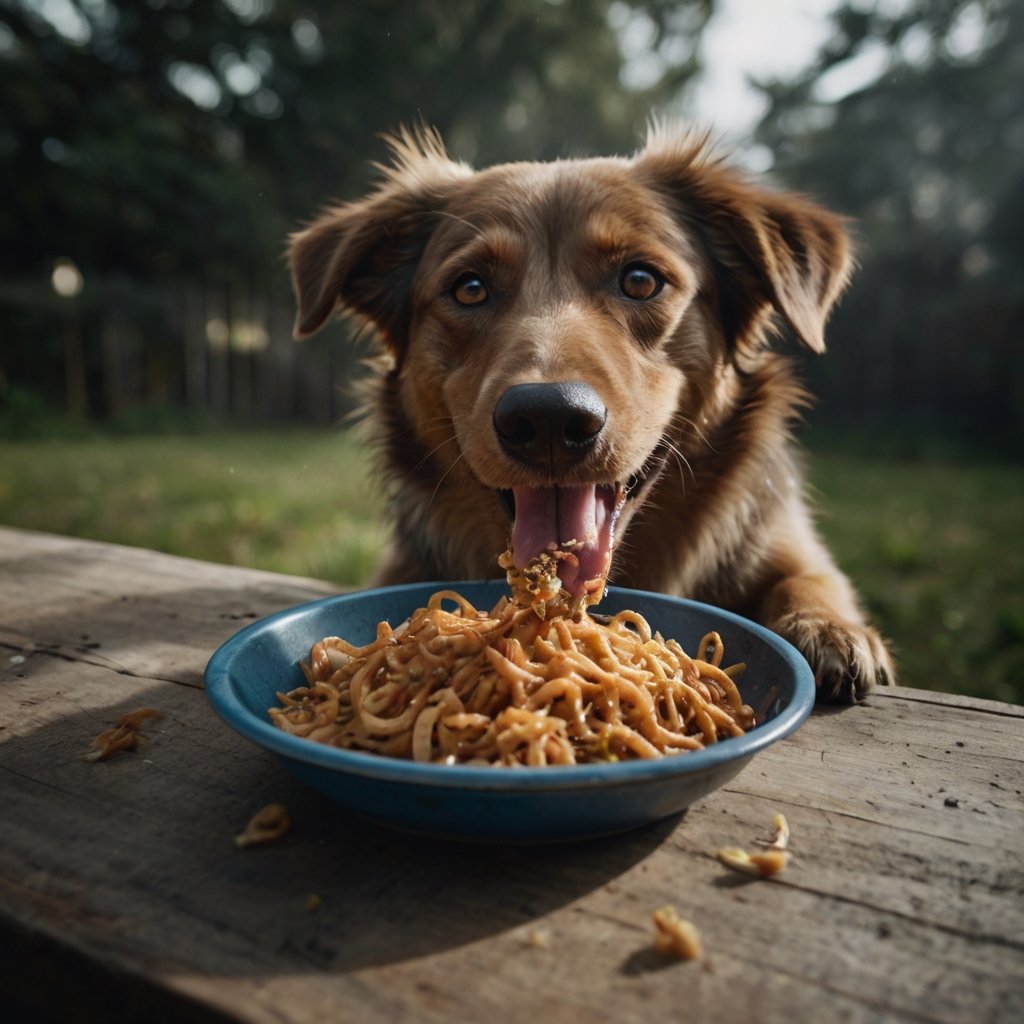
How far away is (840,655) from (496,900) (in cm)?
114

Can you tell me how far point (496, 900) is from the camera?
3.88 feet

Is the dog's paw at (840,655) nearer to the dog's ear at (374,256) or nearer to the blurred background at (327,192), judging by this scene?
the dog's ear at (374,256)

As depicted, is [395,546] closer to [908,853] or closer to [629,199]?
[629,199]

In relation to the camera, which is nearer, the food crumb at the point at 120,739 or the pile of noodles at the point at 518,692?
the pile of noodles at the point at 518,692

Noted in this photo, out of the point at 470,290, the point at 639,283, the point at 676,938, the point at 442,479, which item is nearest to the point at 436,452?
the point at 442,479

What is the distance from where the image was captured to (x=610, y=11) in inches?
596

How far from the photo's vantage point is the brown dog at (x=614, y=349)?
2.25 metres

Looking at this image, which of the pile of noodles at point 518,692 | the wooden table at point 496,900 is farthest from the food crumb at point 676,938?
the pile of noodles at point 518,692

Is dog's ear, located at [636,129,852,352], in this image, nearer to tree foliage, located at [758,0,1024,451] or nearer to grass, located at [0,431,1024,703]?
grass, located at [0,431,1024,703]

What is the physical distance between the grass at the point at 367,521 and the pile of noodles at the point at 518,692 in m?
1.87

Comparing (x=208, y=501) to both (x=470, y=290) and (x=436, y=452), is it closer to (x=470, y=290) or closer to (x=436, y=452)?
(x=436, y=452)

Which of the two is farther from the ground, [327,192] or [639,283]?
[327,192]

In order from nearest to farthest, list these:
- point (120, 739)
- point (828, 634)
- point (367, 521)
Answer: point (120, 739) → point (828, 634) → point (367, 521)

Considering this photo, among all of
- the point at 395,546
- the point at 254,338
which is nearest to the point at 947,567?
the point at 395,546
